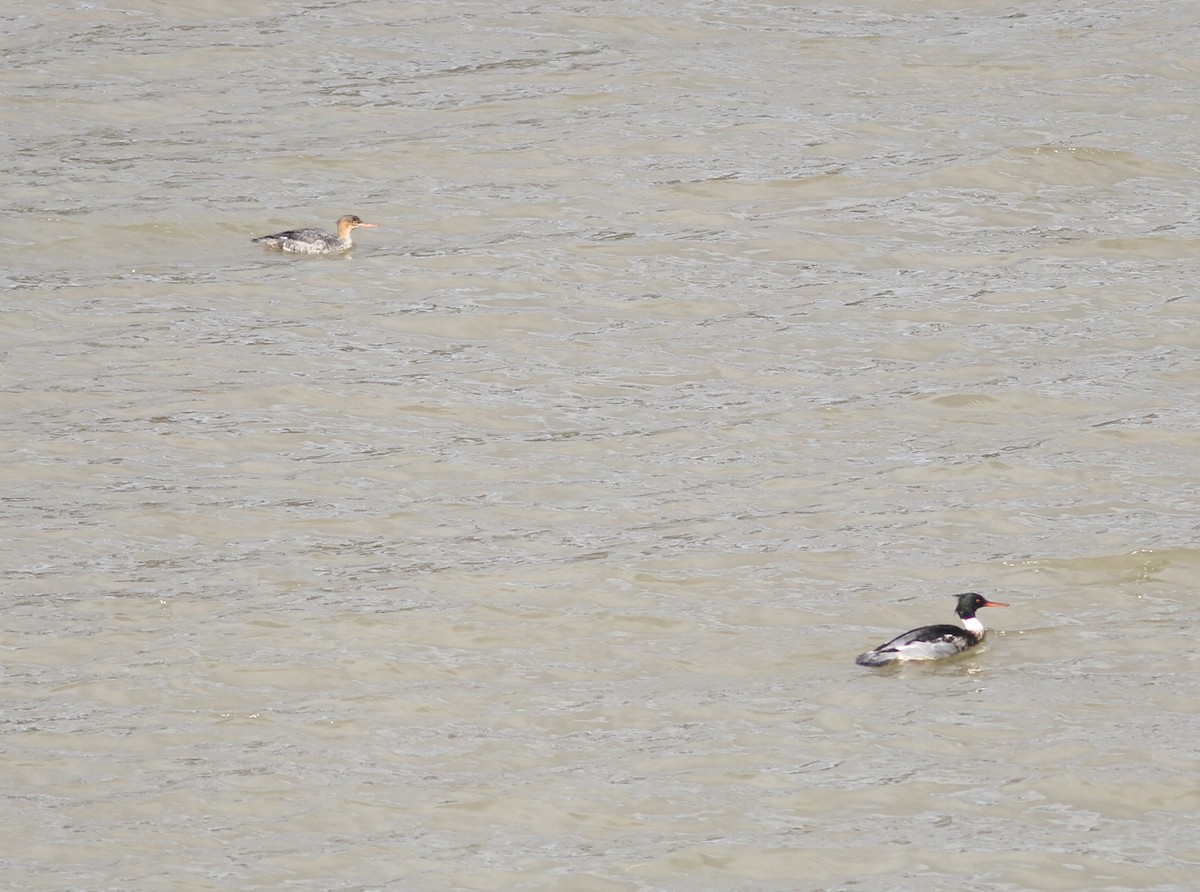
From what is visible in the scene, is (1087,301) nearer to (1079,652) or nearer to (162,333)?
(1079,652)

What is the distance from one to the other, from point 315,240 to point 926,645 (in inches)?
308

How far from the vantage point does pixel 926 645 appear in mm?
10164

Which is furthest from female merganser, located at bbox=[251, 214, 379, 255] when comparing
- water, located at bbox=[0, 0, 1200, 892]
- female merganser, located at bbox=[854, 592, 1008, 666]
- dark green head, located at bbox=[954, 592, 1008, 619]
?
female merganser, located at bbox=[854, 592, 1008, 666]

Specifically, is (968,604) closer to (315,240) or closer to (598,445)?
(598,445)

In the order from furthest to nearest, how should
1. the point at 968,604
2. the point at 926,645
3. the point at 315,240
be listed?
the point at 315,240 → the point at 968,604 → the point at 926,645

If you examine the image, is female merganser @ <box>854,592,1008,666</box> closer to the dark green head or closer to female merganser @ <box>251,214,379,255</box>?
the dark green head

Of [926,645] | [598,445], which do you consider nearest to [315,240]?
[598,445]

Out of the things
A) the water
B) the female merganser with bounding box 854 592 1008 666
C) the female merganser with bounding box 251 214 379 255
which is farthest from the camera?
the female merganser with bounding box 251 214 379 255

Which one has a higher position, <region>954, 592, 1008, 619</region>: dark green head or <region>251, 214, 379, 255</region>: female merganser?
<region>251, 214, 379, 255</region>: female merganser

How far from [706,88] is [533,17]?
2874mm

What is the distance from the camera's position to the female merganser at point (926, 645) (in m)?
10.1

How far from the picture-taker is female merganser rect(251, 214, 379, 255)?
16281 mm

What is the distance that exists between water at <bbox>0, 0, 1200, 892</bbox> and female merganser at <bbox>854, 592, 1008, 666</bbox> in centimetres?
12

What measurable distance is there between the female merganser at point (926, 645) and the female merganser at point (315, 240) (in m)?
7.44
